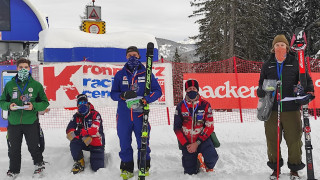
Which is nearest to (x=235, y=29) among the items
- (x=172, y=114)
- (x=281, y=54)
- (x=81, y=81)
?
(x=172, y=114)

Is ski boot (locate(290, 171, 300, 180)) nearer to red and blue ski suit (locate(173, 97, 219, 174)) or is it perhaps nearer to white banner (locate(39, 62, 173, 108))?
red and blue ski suit (locate(173, 97, 219, 174))

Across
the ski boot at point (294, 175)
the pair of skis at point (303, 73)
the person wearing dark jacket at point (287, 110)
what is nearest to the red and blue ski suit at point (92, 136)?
the person wearing dark jacket at point (287, 110)

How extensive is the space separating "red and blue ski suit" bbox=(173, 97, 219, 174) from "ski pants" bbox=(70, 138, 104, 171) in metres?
1.30

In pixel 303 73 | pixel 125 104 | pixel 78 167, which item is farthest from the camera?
pixel 78 167

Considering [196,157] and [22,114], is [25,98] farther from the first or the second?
[196,157]

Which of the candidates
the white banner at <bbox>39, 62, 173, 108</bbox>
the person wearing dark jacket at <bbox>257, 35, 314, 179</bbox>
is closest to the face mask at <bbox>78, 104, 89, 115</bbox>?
the white banner at <bbox>39, 62, 173, 108</bbox>

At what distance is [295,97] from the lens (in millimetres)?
3955

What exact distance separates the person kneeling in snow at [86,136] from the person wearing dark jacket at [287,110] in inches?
99.2

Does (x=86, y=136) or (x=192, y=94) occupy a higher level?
(x=192, y=94)

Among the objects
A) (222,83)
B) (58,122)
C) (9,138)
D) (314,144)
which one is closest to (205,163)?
(314,144)

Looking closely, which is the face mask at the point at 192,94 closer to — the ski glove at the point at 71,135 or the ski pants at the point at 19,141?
the ski glove at the point at 71,135

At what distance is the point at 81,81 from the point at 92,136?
2.29 m

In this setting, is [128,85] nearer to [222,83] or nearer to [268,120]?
Result: [268,120]

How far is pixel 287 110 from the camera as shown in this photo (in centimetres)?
404
